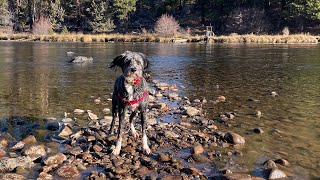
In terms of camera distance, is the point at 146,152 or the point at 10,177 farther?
the point at 146,152

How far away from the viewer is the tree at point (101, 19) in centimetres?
8075

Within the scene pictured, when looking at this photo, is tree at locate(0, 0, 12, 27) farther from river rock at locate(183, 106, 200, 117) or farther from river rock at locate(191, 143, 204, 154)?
river rock at locate(191, 143, 204, 154)

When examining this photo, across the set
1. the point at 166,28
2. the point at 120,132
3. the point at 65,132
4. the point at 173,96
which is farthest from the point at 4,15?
the point at 120,132

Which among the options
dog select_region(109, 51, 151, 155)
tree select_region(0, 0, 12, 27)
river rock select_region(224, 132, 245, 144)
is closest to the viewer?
dog select_region(109, 51, 151, 155)

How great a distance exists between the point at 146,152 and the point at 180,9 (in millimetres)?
85823

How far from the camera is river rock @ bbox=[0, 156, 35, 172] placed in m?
6.34

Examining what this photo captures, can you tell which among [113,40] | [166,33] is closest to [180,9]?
[166,33]

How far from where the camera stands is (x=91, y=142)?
305 inches

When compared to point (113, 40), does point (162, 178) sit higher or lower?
lower

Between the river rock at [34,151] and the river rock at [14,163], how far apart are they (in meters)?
0.36

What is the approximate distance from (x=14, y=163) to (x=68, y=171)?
997 millimetres

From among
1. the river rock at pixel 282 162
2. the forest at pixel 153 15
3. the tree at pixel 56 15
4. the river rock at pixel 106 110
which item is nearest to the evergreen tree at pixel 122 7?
the forest at pixel 153 15

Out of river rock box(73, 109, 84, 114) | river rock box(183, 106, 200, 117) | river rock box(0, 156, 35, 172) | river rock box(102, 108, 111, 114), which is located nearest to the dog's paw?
river rock box(0, 156, 35, 172)

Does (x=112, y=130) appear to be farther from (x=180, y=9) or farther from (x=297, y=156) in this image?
(x=180, y=9)
